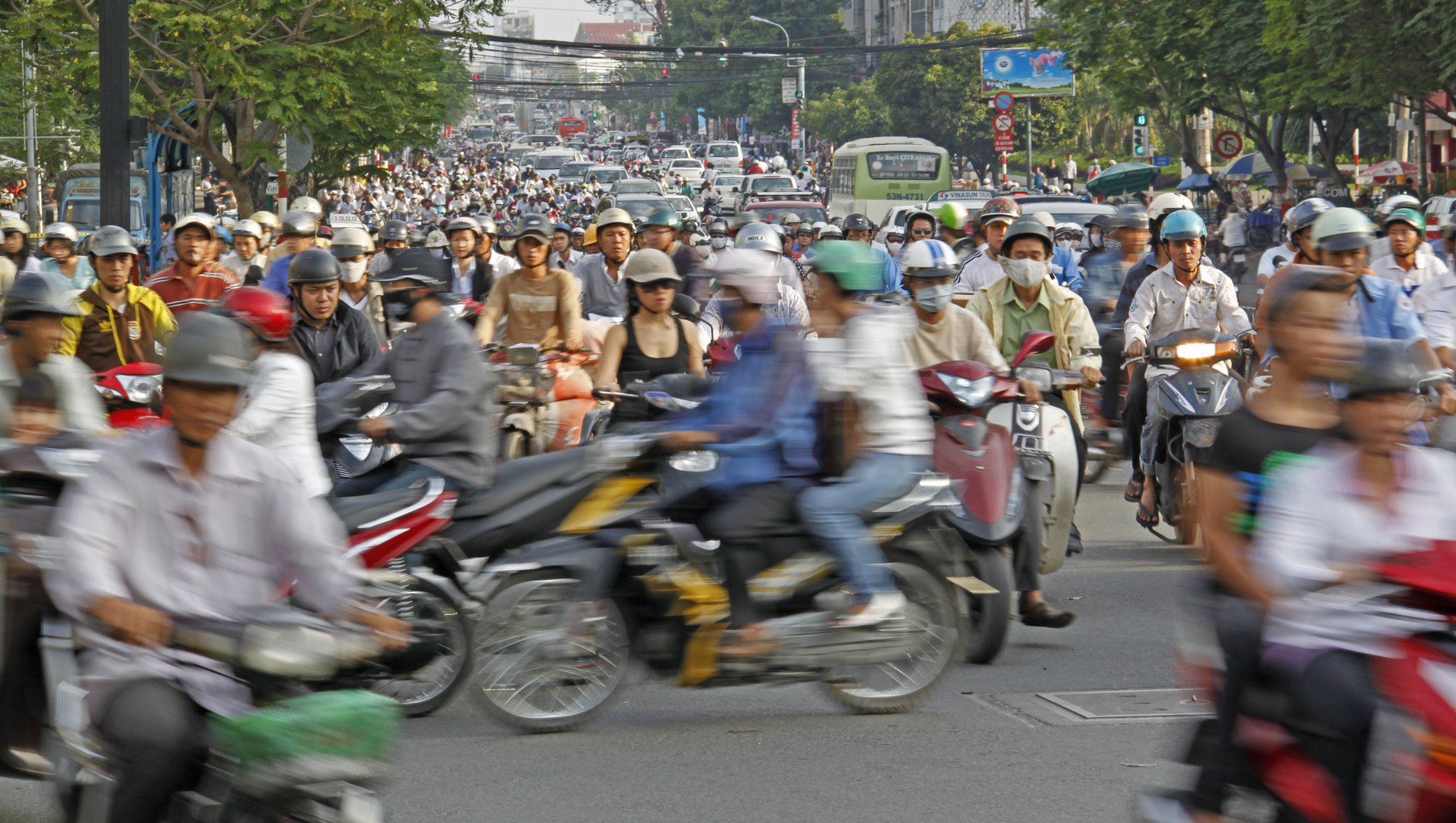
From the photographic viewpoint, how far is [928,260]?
26.1 feet

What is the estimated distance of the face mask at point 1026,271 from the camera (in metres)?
8.37

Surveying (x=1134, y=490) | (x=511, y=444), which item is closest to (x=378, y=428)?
(x=511, y=444)

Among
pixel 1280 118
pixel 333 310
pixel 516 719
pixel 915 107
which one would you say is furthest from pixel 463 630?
pixel 915 107

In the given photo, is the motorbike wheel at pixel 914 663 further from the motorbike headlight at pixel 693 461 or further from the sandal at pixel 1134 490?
the sandal at pixel 1134 490

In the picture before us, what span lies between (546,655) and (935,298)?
262 centimetres

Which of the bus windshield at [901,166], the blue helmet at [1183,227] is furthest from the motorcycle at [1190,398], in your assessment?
the bus windshield at [901,166]

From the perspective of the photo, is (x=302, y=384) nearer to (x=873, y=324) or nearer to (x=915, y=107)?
(x=873, y=324)

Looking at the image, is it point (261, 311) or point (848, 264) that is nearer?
point (261, 311)

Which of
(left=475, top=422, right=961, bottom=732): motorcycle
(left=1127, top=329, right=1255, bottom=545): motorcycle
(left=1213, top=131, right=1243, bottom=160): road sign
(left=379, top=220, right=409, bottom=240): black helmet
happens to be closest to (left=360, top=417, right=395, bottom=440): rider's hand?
(left=475, top=422, right=961, bottom=732): motorcycle

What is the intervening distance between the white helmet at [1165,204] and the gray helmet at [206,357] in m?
8.91

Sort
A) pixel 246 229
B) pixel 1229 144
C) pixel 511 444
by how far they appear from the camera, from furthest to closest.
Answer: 1. pixel 1229 144
2. pixel 246 229
3. pixel 511 444

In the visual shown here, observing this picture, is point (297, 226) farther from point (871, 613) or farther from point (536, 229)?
point (871, 613)

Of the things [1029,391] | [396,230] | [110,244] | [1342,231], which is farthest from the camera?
[396,230]

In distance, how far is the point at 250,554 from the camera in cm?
364
